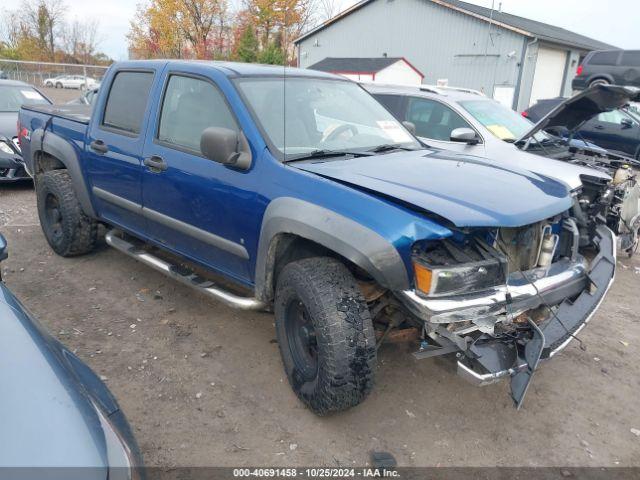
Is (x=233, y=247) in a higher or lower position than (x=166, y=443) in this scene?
higher

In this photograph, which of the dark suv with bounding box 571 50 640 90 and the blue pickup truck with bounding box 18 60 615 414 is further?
the dark suv with bounding box 571 50 640 90

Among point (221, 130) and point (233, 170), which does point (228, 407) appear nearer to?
point (233, 170)

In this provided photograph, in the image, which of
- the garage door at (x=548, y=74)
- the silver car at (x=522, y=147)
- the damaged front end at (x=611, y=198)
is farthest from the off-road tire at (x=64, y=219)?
the garage door at (x=548, y=74)

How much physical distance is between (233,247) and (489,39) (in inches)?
800

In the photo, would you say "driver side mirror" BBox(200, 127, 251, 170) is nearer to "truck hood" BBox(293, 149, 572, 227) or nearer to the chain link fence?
"truck hood" BBox(293, 149, 572, 227)

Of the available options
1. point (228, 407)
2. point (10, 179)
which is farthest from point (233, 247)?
point (10, 179)

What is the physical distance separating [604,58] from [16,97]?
16.8 m

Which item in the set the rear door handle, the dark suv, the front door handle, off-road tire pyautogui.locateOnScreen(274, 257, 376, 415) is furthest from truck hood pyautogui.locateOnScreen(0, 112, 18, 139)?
the dark suv

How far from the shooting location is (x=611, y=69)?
1634 centimetres

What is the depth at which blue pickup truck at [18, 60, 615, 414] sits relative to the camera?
8.20 feet

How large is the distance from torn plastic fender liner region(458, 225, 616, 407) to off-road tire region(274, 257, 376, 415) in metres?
0.50

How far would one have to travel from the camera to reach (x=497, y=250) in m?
2.72

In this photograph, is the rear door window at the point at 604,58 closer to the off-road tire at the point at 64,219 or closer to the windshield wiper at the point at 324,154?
the windshield wiper at the point at 324,154

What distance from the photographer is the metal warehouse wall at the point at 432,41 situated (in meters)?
20.4
